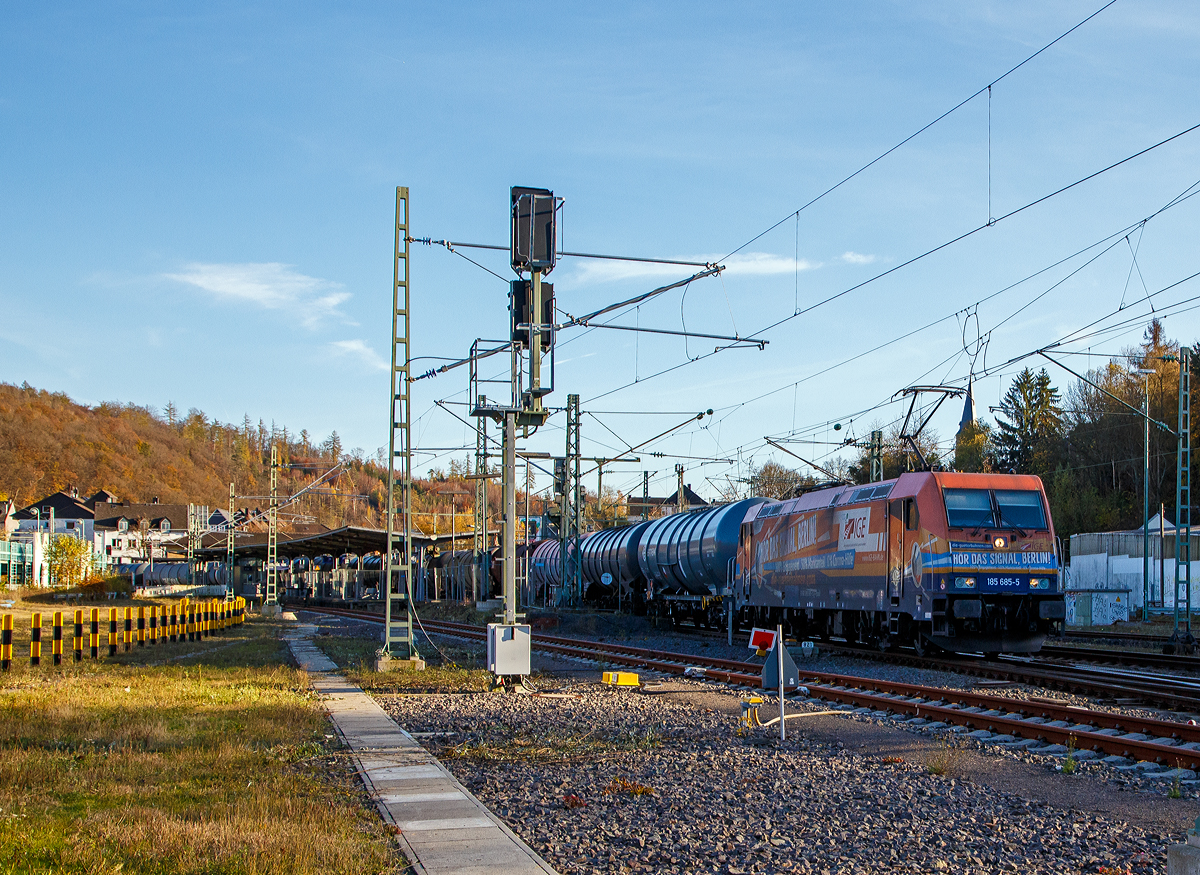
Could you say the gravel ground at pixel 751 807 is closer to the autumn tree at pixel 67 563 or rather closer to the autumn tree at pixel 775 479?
the autumn tree at pixel 775 479

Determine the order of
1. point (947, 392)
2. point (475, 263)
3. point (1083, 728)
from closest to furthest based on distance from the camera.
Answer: point (1083, 728)
point (475, 263)
point (947, 392)

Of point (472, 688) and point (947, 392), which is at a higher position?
point (947, 392)

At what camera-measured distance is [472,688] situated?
16.9m

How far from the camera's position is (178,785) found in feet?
28.5

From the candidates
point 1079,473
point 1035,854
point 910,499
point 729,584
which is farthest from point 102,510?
point 1035,854

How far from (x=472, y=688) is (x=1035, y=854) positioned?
11.1 m

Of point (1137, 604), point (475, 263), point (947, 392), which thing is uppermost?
point (475, 263)

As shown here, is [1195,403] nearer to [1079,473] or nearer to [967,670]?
[1079,473]

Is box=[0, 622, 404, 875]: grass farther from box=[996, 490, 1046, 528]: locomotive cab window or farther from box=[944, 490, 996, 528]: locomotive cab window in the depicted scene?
box=[996, 490, 1046, 528]: locomotive cab window

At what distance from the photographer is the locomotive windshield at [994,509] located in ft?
62.5

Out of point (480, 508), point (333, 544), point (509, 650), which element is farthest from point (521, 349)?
point (333, 544)

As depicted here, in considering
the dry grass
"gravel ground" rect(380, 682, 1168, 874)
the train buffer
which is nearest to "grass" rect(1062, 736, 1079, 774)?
"gravel ground" rect(380, 682, 1168, 874)

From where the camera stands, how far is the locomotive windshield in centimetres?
1906

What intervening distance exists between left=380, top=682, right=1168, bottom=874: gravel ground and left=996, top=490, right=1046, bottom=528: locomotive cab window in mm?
8041
